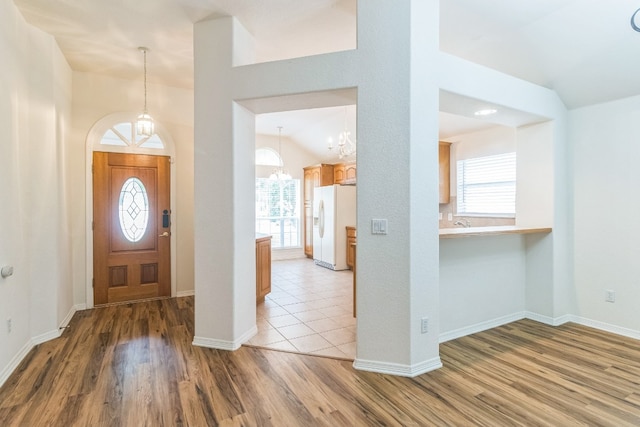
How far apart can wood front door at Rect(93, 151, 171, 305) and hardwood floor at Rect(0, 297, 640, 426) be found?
113 cm

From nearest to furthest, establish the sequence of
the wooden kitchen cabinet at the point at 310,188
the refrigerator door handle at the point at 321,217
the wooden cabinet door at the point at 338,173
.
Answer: the refrigerator door handle at the point at 321,217 < the wooden cabinet door at the point at 338,173 < the wooden kitchen cabinet at the point at 310,188

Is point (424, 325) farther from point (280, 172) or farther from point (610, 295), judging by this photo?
point (280, 172)

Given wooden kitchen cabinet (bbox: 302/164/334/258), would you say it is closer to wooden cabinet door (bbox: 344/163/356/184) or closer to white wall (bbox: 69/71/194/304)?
wooden cabinet door (bbox: 344/163/356/184)

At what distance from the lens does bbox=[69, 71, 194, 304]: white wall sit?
4.19m

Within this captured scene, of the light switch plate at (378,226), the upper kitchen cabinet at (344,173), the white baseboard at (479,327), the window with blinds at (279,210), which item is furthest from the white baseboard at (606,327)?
the window with blinds at (279,210)

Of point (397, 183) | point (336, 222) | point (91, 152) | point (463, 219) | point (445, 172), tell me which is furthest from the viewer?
point (336, 222)

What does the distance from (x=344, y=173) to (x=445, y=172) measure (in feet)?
8.13

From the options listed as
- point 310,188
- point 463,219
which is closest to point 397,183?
point 463,219

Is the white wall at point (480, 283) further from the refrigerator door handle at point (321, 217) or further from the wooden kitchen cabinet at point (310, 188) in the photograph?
the wooden kitchen cabinet at point (310, 188)

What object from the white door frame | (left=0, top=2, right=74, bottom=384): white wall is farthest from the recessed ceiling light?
(left=0, top=2, right=74, bottom=384): white wall

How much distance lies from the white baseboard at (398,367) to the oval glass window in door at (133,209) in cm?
345

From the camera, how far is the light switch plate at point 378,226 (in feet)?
8.48

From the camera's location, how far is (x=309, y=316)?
396cm

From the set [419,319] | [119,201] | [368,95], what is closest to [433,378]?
[419,319]
